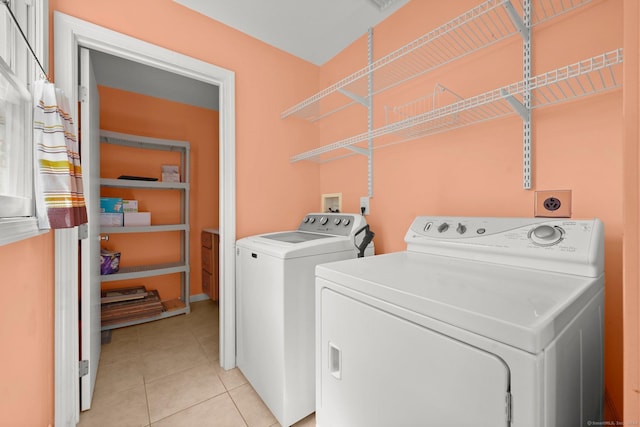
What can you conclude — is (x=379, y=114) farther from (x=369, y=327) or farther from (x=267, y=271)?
(x=369, y=327)

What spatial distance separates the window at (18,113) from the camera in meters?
0.87

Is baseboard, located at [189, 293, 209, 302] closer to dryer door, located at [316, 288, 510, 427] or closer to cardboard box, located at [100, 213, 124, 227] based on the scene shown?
cardboard box, located at [100, 213, 124, 227]

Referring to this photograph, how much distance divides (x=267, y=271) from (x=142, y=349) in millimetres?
1547

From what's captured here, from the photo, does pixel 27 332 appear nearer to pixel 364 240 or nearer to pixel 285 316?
pixel 285 316

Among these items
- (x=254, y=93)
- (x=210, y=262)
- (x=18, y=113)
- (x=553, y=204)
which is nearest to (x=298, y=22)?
(x=254, y=93)

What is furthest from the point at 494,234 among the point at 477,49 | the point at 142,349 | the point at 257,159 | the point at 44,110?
the point at 142,349

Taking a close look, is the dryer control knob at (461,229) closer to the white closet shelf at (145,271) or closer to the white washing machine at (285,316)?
the white washing machine at (285,316)

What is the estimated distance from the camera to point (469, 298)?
0.65 meters

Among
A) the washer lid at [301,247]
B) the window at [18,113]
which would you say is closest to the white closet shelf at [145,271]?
the washer lid at [301,247]

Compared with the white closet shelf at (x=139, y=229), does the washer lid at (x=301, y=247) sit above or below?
below

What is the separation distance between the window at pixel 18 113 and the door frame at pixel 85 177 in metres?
0.16

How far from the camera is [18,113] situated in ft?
3.36

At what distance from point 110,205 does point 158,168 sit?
27.3 inches

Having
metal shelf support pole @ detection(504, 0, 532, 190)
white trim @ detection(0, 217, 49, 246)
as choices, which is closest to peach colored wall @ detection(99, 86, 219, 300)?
white trim @ detection(0, 217, 49, 246)
